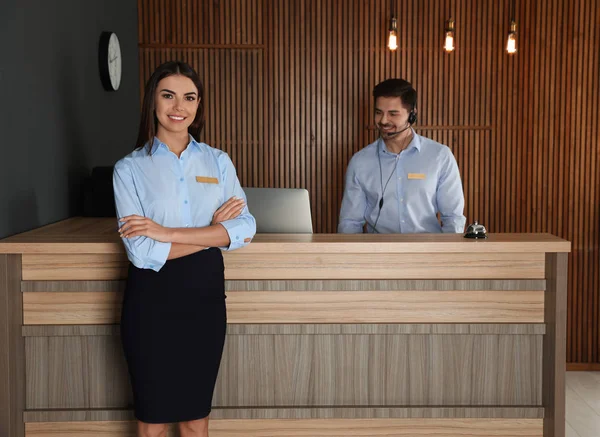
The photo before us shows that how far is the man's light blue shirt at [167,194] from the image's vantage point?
9.25 ft

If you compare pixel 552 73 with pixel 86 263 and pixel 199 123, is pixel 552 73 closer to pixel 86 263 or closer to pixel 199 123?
pixel 199 123

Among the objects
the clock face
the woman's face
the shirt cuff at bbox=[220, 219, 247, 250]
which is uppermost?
the clock face

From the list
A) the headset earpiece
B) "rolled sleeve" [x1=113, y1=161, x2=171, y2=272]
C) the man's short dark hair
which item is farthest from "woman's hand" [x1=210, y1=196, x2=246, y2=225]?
the headset earpiece

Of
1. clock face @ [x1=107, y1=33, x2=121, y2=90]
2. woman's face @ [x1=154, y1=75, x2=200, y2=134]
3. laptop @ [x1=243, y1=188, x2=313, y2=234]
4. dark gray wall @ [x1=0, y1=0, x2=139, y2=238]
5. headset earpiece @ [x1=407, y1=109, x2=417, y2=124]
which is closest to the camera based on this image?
woman's face @ [x1=154, y1=75, x2=200, y2=134]

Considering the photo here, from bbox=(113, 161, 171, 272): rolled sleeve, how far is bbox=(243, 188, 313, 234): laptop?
0.93 m

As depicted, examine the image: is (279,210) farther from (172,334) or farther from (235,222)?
(172,334)

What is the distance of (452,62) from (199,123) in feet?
12.9

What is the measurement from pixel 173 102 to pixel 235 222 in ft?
1.79

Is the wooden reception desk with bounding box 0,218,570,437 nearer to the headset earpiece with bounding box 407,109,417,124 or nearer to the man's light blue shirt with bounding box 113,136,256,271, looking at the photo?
the man's light blue shirt with bounding box 113,136,256,271

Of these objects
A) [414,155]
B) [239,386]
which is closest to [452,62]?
[414,155]

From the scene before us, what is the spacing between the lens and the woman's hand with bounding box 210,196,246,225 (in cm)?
298

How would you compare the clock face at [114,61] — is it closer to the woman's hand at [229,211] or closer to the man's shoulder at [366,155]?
the man's shoulder at [366,155]

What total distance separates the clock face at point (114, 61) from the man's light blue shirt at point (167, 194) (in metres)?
2.45

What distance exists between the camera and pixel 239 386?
11.0 ft
